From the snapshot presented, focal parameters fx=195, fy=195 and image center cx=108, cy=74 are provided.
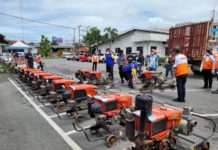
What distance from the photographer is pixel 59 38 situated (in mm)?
107938

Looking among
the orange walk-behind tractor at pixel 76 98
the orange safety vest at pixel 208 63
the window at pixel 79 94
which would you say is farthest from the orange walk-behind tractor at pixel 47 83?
the orange safety vest at pixel 208 63

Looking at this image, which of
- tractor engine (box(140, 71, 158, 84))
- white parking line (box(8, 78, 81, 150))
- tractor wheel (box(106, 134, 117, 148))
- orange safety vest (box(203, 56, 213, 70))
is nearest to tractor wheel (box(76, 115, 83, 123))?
white parking line (box(8, 78, 81, 150))

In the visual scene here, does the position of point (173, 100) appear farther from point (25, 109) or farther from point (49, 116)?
point (25, 109)

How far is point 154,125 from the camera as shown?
295cm

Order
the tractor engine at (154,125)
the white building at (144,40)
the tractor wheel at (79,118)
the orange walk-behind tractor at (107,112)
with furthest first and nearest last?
1. the white building at (144,40)
2. the tractor wheel at (79,118)
3. the orange walk-behind tractor at (107,112)
4. the tractor engine at (154,125)

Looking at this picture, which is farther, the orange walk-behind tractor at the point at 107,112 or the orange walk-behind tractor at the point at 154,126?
the orange walk-behind tractor at the point at 107,112

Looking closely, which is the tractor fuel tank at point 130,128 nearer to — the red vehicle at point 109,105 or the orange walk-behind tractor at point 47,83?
the red vehicle at point 109,105

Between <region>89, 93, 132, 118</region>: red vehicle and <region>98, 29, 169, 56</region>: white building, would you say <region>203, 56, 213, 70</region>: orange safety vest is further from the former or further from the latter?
<region>98, 29, 169, 56</region>: white building

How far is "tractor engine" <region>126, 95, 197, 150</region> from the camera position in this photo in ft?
9.09

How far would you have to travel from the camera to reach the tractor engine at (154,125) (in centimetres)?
277

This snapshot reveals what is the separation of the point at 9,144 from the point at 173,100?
507 cm

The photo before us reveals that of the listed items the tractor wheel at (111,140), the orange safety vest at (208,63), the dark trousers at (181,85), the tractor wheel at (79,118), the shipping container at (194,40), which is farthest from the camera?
the shipping container at (194,40)

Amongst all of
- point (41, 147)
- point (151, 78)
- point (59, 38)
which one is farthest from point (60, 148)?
point (59, 38)

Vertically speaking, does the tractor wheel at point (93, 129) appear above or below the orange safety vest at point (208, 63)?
below
